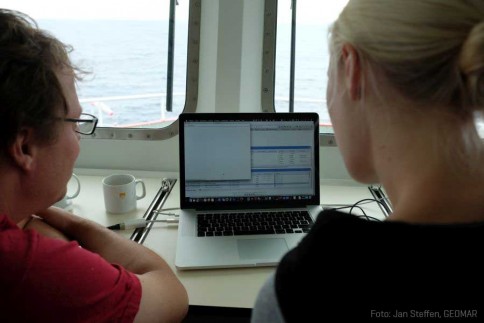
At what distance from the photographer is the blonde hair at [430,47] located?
0.60 metres

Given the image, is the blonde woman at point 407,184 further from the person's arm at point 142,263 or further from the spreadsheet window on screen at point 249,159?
the spreadsheet window on screen at point 249,159

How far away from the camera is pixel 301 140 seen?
143 centimetres

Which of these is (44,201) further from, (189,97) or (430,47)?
(189,97)

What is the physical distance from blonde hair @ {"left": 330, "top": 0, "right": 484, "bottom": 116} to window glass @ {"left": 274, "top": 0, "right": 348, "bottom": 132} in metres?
1.14

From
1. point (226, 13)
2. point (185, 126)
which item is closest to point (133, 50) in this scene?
point (226, 13)

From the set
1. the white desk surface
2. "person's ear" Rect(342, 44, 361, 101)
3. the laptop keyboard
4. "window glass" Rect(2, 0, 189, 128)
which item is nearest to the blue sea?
"window glass" Rect(2, 0, 189, 128)

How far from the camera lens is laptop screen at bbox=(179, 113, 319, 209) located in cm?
142

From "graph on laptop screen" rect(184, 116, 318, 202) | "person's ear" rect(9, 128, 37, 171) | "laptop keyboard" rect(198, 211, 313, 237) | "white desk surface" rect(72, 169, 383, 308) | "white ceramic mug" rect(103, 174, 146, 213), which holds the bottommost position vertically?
"white desk surface" rect(72, 169, 383, 308)

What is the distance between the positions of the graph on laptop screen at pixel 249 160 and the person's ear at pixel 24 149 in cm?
61

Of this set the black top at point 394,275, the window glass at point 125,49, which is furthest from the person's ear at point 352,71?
the window glass at point 125,49

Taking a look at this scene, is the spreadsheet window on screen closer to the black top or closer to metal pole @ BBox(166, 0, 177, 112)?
metal pole @ BBox(166, 0, 177, 112)

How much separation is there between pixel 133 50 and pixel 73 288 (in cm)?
137

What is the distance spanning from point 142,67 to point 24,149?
1.18 m

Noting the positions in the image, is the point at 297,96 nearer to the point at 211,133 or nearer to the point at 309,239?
the point at 211,133
